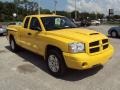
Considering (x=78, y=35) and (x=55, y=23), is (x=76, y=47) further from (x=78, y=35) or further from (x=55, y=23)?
(x=55, y=23)

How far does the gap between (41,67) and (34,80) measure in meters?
1.41

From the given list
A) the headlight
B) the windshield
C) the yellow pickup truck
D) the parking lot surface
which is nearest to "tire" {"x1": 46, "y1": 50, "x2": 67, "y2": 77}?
the yellow pickup truck

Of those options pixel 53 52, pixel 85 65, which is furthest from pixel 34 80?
pixel 85 65

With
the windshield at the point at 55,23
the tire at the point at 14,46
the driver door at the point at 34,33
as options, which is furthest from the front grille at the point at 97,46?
the tire at the point at 14,46

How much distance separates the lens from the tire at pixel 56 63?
6773 mm

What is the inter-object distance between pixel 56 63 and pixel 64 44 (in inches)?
29.1

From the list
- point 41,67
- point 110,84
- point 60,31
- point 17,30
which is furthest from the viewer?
point 17,30

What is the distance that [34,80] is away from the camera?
6797 mm

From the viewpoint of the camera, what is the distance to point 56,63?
6980mm

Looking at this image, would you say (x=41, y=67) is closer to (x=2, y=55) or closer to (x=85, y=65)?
(x=85, y=65)

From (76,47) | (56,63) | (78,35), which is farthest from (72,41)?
(56,63)

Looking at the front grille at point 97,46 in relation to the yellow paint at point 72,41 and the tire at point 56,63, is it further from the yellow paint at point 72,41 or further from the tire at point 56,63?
the tire at point 56,63

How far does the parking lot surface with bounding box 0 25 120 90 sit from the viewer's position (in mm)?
6239

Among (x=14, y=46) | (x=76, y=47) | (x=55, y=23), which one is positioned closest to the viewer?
(x=76, y=47)
